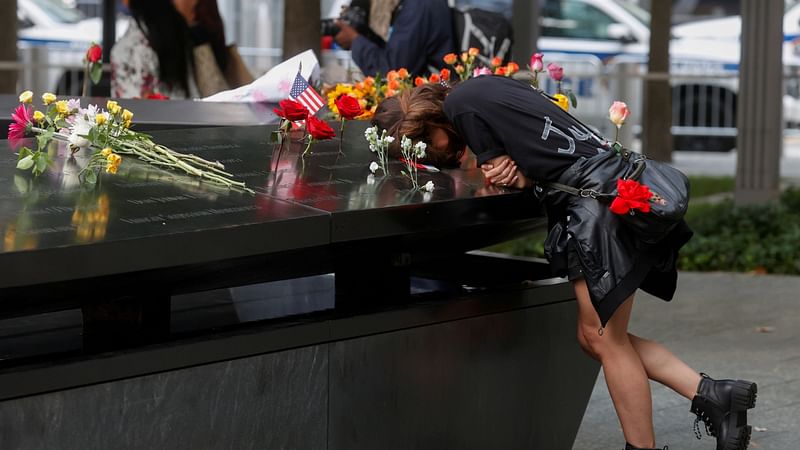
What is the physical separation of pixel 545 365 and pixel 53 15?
15098 mm

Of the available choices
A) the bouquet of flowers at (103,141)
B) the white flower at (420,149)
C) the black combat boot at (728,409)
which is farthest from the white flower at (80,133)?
the black combat boot at (728,409)

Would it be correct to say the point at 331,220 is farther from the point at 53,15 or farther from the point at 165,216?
the point at 53,15

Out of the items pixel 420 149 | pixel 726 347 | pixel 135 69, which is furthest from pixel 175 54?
pixel 420 149

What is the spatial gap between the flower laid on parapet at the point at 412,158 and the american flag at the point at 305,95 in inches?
21.1

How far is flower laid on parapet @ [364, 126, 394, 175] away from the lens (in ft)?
12.2

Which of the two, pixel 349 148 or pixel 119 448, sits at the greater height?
pixel 349 148

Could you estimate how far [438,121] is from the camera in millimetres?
3844

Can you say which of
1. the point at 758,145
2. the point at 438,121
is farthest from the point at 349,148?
the point at 758,145

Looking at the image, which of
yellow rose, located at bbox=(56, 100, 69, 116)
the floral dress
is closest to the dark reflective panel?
yellow rose, located at bbox=(56, 100, 69, 116)

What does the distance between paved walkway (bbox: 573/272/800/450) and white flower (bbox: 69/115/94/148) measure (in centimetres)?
219

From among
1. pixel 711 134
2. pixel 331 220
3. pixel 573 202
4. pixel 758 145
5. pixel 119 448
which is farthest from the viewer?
pixel 711 134

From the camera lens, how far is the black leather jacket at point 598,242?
3604 mm

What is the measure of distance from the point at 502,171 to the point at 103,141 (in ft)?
3.69

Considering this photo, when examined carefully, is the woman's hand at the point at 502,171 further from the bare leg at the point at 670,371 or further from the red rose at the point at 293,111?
the bare leg at the point at 670,371
